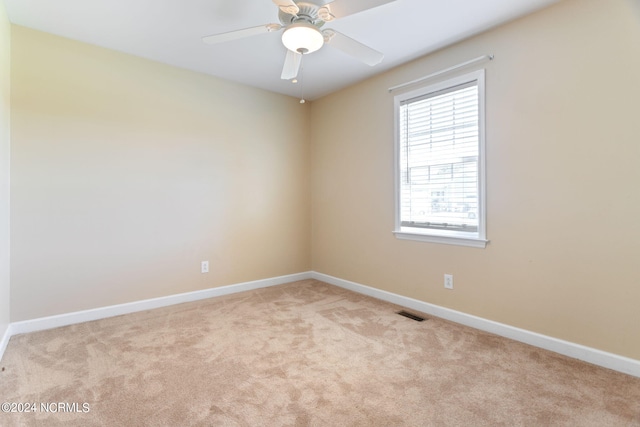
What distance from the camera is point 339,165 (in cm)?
384

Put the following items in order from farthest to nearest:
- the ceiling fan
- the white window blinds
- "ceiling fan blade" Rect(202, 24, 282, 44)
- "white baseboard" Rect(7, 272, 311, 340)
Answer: the white window blinds < "white baseboard" Rect(7, 272, 311, 340) < "ceiling fan blade" Rect(202, 24, 282, 44) < the ceiling fan

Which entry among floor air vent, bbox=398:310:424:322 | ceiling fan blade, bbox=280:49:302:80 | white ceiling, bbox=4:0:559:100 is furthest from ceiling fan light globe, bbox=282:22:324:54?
floor air vent, bbox=398:310:424:322

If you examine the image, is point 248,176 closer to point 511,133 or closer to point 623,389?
point 511,133

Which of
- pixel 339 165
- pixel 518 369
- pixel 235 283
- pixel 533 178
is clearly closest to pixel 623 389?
pixel 518 369

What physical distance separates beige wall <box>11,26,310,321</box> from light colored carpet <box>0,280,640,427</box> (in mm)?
519

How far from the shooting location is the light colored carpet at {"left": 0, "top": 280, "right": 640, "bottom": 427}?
4.97 ft

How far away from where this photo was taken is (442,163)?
111 inches

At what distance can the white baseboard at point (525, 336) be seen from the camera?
189cm

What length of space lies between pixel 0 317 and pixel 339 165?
3.26 meters

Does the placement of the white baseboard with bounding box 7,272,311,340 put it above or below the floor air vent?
above

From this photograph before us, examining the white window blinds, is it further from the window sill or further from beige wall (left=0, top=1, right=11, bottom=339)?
beige wall (left=0, top=1, right=11, bottom=339)

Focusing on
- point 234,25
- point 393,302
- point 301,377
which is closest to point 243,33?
point 234,25

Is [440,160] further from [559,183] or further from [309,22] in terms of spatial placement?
[309,22]

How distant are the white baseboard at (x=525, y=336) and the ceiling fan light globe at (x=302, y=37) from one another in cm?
239
